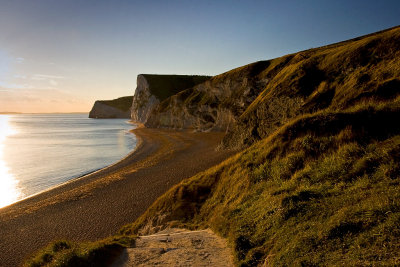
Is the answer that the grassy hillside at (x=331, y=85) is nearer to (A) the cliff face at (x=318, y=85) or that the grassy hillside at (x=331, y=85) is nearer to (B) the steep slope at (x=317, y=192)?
(A) the cliff face at (x=318, y=85)

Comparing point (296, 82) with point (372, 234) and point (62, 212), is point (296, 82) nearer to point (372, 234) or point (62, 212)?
point (372, 234)

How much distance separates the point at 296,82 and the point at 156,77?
124m

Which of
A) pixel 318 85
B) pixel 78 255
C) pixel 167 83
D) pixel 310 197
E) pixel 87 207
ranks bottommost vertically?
pixel 87 207

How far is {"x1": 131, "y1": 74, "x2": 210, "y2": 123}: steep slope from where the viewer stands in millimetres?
127000

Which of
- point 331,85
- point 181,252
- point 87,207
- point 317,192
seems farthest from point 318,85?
point 87,207

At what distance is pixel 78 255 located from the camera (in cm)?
703

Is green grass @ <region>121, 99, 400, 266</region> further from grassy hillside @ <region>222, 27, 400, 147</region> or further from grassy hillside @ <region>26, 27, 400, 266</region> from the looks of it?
grassy hillside @ <region>222, 27, 400, 147</region>

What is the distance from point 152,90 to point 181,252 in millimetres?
129421

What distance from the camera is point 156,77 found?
141 metres

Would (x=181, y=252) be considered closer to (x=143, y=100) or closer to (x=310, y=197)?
(x=310, y=197)

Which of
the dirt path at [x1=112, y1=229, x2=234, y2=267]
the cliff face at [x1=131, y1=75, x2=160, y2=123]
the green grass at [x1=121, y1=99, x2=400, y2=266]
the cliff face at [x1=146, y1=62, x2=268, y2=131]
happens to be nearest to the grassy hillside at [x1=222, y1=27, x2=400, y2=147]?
the green grass at [x1=121, y1=99, x2=400, y2=266]

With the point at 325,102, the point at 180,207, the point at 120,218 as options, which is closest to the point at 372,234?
the point at 180,207

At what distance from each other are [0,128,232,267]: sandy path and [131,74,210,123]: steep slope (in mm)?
100519

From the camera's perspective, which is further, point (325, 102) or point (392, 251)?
point (325, 102)
